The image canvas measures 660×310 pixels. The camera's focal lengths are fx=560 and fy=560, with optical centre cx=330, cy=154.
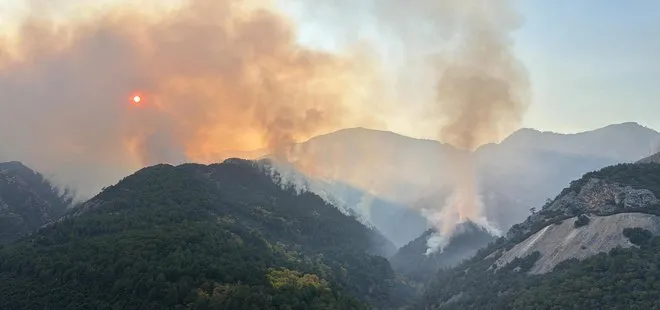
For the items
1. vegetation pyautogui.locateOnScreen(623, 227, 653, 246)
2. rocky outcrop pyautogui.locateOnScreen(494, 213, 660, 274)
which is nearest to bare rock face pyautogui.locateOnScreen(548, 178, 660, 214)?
rocky outcrop pyautogui.locateOnScreen(494, 213, 660, 274)

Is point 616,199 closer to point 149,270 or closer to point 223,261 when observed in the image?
point 223,261

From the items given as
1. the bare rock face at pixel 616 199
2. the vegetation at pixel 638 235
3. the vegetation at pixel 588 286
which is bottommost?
the vegetation at pixel 588 286

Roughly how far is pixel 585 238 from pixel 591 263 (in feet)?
69.1

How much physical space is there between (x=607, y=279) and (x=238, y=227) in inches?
4494

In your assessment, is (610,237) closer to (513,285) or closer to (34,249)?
(513,285)

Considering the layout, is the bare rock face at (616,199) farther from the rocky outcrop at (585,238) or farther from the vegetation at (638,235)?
the vegetation at (638,235)

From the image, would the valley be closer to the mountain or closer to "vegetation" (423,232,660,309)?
the mountain

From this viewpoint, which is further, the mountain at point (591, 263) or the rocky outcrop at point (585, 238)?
the rocky outcrop at point (585, 238)

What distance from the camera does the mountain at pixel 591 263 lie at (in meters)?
133

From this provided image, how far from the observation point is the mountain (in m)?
133

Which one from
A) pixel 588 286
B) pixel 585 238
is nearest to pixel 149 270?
pixel 588 286

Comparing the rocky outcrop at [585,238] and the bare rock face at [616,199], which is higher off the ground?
the bare rock face at [616,199]

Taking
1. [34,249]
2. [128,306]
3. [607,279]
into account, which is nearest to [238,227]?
[34,249]

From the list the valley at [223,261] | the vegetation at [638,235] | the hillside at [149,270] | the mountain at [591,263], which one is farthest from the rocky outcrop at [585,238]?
the hillside at [149,270]
